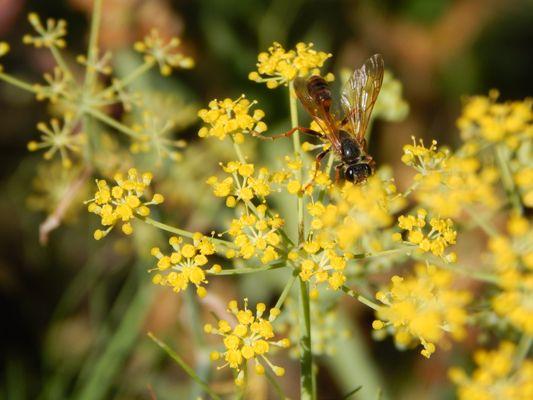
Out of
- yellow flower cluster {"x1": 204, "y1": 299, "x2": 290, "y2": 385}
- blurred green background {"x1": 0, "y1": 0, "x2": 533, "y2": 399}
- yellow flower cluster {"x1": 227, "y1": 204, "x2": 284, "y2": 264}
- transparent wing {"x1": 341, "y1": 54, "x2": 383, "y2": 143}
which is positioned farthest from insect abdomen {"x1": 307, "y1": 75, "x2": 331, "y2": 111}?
blurred green background {"x1": 0, "y1": 0, "x2": 533, "y2": 399}

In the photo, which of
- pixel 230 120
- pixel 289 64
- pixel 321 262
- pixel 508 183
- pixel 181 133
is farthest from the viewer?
pixel 181 133

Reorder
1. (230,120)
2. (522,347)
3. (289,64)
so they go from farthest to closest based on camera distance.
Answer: (522,347) < (289,64) < (230,120)

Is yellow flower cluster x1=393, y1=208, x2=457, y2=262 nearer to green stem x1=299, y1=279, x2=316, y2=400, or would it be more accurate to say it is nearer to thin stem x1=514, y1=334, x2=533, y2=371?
green stem x1=299, y1=279, x2=316, y2=400

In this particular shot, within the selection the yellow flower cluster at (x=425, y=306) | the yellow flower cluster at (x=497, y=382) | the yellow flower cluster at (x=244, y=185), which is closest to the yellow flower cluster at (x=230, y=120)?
the yellow flower cluster at (x=244, y=185)

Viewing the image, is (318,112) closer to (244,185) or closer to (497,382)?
(244,185)

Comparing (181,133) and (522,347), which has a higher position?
(181,133)

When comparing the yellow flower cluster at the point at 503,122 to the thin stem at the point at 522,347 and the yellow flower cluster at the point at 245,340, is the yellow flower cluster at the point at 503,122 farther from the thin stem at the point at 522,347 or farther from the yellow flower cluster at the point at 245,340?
the yellow flower cluster at the point at 245,340

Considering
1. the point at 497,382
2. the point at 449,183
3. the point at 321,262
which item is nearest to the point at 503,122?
the point at 449,183

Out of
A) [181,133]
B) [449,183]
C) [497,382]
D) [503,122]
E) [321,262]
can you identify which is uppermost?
[181,133]
